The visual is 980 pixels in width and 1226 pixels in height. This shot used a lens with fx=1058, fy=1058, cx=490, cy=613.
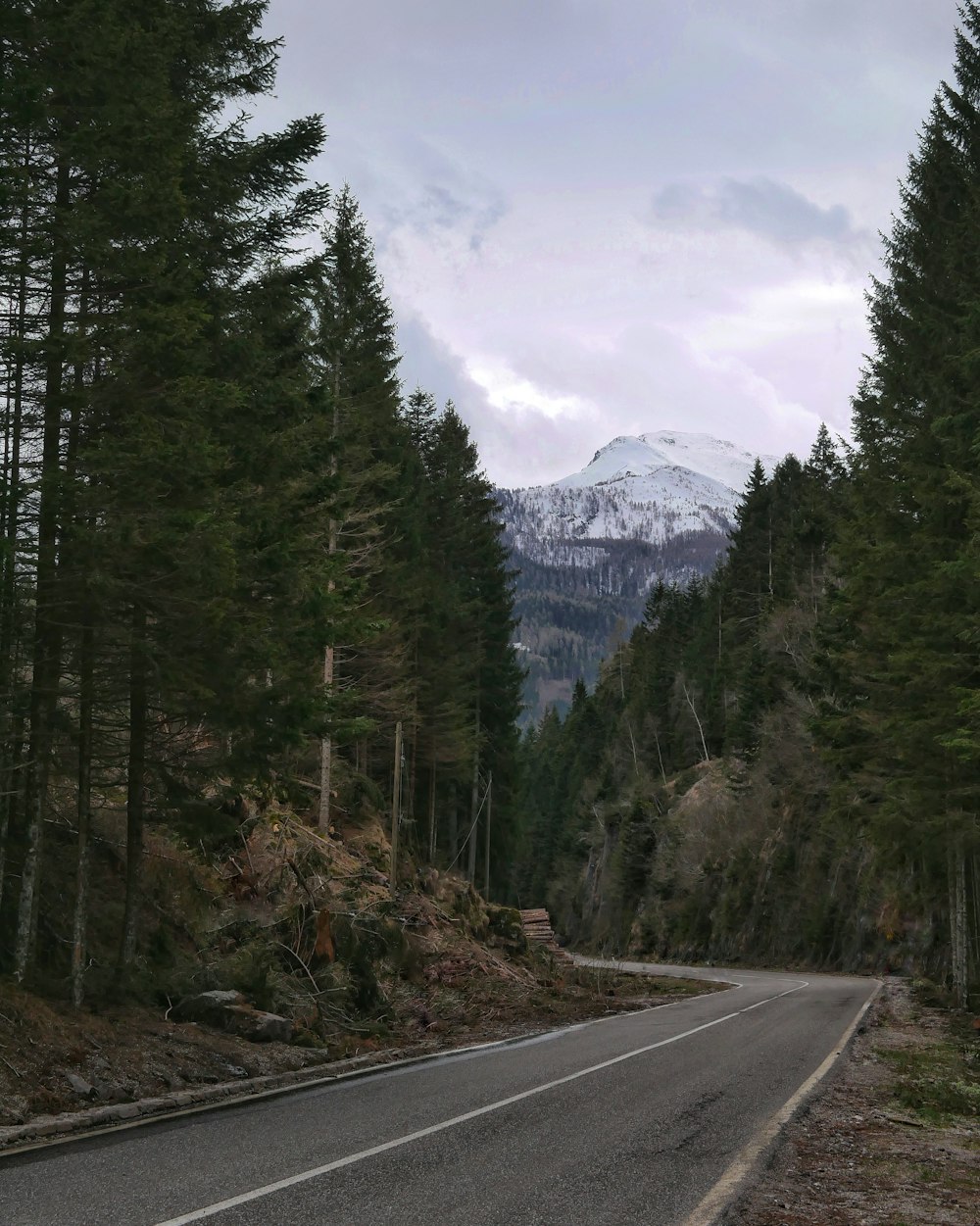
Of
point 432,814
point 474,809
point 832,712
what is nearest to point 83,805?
A: point 832,712

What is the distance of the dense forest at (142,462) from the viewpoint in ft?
36.6

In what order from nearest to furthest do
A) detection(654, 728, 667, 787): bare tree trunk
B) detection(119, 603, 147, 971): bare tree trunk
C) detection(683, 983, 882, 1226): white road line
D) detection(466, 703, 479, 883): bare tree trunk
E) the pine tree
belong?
detection(683, 983, 882, 1226): white road line, detection(119, 603, 147, 971): bare tree trunk, the pine tree, detection(466, 703, 479, 883): bare tree trunk, detection(654, 728, 667, 787): bare tree trunk

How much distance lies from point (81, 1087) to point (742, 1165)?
19.6 feet

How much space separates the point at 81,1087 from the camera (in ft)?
32.1

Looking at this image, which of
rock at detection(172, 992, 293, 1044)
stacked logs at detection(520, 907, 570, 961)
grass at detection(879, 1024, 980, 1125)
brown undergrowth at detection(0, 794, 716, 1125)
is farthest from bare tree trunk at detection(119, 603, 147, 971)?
stacked logs at detection(520, 907, 570, 961)

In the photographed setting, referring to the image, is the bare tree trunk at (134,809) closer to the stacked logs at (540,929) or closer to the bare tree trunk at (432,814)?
the stacked logs at (540,929)

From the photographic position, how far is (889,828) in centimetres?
2320

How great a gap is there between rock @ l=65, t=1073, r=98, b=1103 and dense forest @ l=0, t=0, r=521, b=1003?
186 cm

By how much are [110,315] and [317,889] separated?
37.4 feet

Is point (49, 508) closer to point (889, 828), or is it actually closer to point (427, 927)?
point (427, 927)

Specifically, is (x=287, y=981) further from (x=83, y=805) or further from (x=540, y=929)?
(x=540, y=929)

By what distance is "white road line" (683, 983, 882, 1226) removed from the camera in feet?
21.3

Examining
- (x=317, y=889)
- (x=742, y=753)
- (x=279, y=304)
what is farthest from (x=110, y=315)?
(x=742, y=753)

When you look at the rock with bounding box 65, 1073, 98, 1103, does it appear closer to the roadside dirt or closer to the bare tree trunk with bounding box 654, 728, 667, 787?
the roadside dirt
